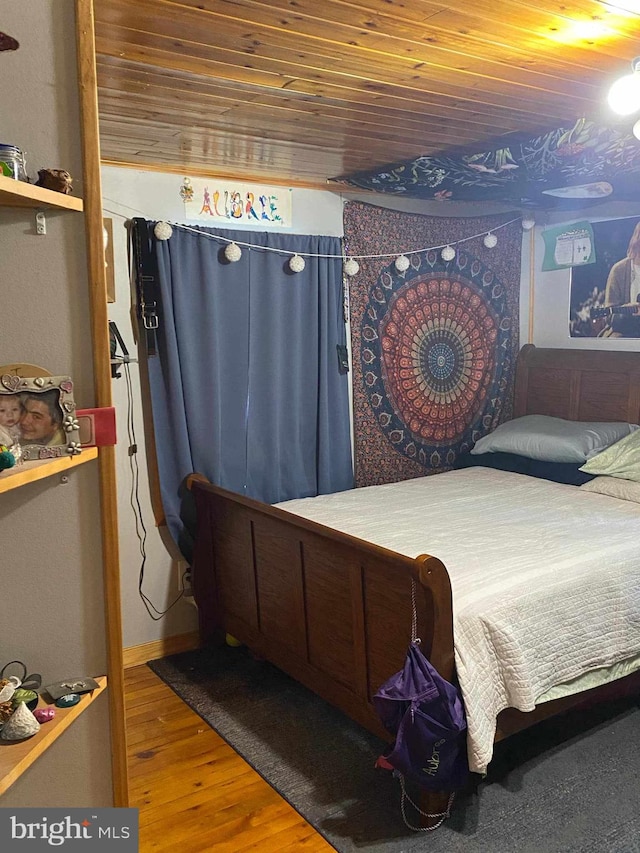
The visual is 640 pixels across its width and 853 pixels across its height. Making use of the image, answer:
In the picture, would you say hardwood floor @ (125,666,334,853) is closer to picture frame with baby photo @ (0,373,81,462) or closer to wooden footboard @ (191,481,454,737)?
wooden footboard @ (191,481,454,737)

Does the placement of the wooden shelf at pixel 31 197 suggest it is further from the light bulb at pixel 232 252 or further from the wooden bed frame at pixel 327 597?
the light bulb at pixel 232 252

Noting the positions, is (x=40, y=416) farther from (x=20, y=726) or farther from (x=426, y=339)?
(x=426, y=339)

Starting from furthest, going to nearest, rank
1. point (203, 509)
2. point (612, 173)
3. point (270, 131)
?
point (203, 509)
point (612, 173)
point (270, 131)

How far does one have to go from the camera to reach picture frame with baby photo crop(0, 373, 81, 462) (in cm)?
121

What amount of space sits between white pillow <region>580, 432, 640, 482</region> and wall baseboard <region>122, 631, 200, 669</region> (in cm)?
214

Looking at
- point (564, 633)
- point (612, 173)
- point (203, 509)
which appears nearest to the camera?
point (564, 633)

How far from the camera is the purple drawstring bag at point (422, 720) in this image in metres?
2.15

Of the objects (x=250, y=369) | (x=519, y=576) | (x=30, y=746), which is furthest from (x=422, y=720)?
(x=250, y=369)

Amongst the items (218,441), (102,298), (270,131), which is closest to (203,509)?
(218,441)

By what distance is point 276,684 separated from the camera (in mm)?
3275

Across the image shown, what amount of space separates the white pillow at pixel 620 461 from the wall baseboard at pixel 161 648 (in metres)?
2.14

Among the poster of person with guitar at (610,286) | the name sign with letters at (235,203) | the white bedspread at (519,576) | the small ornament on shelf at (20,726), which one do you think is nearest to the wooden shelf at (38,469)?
the small ornament on shelf at (20,726)

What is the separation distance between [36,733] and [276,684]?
87.4 inches

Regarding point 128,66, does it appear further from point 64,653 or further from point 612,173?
point 612,173
